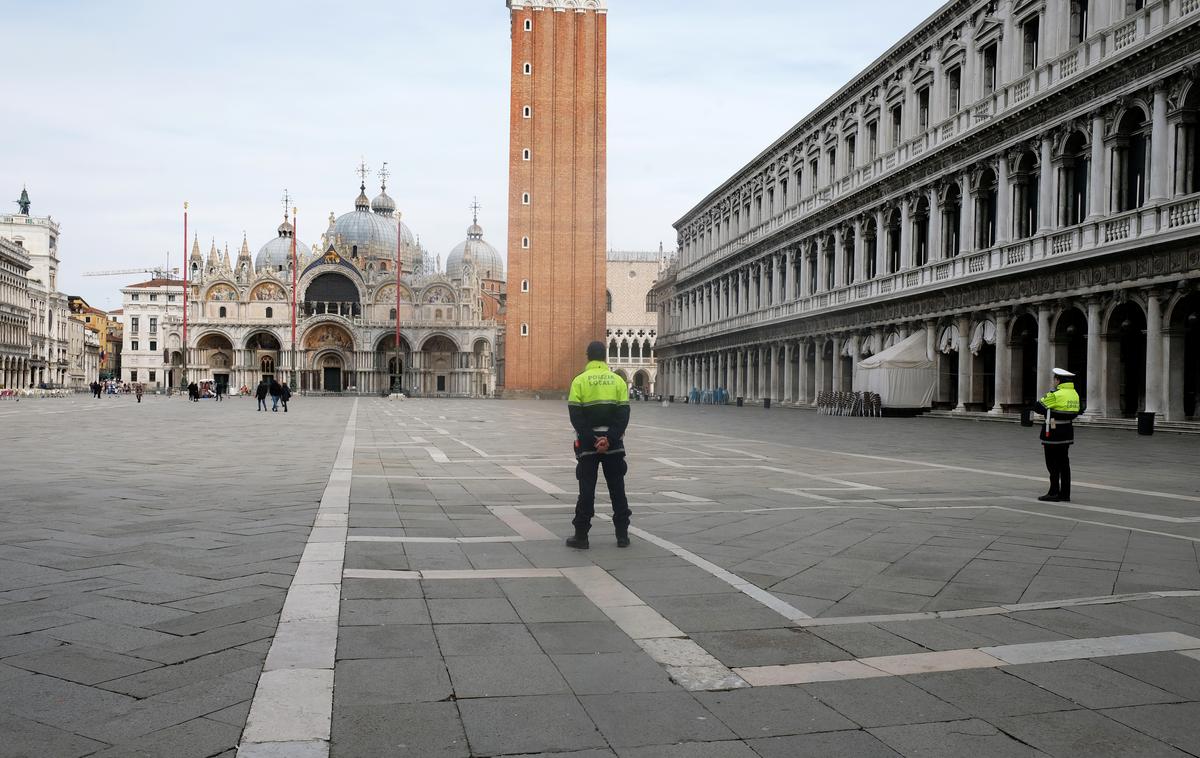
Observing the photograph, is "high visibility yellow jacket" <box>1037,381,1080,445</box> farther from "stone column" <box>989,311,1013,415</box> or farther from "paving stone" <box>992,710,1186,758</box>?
"stone column" <box>989,311,1013,415</box>

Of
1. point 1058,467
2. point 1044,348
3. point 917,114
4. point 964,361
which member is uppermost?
point 917,114

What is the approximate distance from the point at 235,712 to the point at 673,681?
166 cm

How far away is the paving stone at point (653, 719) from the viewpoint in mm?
3232

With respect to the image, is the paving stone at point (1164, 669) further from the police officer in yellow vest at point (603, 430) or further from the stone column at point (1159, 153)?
the stone column at point (1159, 153)

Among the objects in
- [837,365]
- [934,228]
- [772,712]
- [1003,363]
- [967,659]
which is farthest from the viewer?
[837,365]

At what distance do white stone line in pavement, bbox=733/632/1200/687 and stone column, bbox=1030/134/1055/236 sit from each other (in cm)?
2347

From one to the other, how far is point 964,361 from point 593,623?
27410mm

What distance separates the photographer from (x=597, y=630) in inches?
180

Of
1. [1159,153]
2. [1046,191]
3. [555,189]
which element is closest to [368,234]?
[555,189]

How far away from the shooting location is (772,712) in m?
3.47

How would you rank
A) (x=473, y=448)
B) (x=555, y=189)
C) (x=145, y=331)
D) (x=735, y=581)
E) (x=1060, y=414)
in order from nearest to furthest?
(x=735, y=581)
(x=1060, y=414)
(x=473, y=448)
(x=555, y=189)
(x=145, y=331)

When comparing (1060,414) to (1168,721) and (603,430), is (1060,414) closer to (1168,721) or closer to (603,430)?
(603,430)

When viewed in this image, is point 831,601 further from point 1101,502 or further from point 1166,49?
point 1166,49

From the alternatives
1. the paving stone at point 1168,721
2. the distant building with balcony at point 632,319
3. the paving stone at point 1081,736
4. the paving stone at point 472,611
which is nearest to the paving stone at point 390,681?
the paving stone at point 472,611
